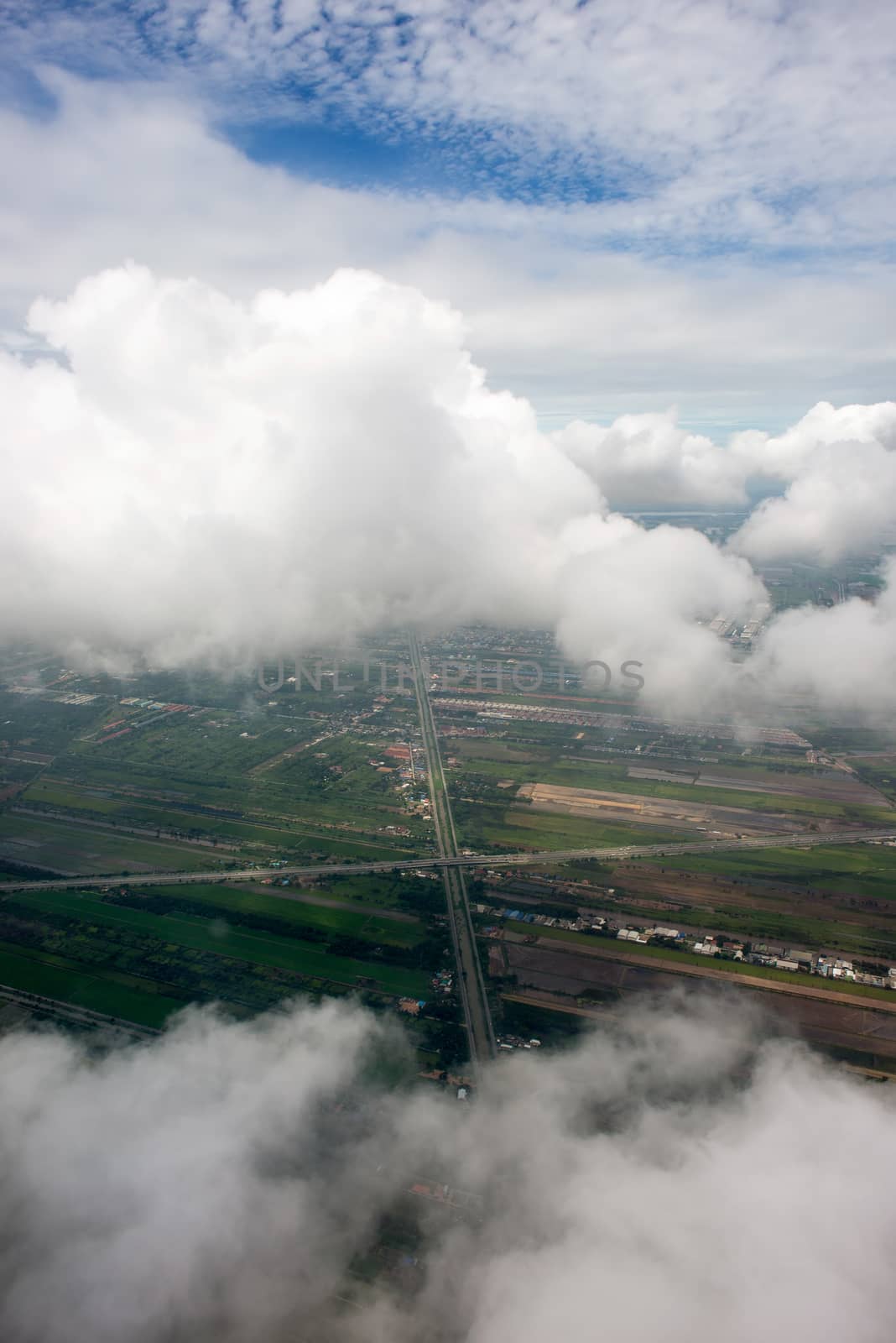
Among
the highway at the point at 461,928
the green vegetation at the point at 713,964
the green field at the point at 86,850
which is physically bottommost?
the green vegetation at the point at 713,964

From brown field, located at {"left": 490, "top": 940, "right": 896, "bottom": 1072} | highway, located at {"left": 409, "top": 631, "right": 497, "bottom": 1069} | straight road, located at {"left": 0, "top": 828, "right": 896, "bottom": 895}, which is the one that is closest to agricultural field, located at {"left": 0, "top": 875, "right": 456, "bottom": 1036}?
highway, located at {"left": 409, "top": 631, "right": 497, "bottom": 1069}

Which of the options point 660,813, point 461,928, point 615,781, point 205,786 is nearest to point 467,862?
point 461,928

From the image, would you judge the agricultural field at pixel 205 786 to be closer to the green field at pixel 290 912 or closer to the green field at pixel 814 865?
the green field at pixel 290 912

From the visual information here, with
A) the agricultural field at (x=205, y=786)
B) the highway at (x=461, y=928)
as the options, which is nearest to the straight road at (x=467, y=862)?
the agricultural field at (x=205, y=786)

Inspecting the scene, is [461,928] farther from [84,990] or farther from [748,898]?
[84,990]

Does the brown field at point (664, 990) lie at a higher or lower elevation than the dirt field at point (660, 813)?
lower

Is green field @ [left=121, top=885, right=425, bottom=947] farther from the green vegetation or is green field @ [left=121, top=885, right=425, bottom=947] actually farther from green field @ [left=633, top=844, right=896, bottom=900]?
green field @ [left=633, top=844, right=896, bottom=900]

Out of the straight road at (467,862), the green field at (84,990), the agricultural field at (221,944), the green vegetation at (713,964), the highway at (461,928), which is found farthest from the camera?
the straight road at (467,862)
